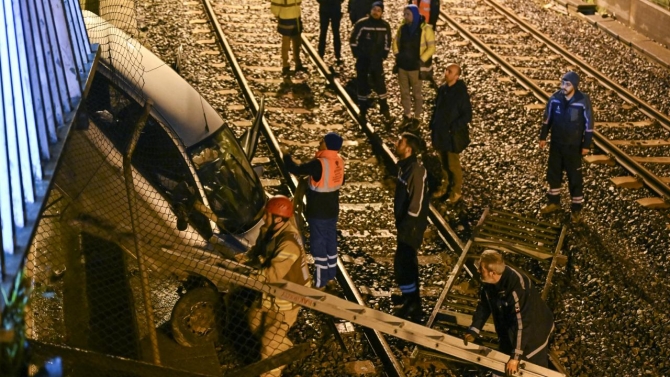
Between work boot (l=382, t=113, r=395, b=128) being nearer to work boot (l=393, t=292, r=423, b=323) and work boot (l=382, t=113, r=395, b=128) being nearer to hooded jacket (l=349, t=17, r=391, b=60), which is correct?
hooded jacket (l=349, t=17, r=391, b=60)

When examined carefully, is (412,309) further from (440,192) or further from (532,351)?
(440,192)

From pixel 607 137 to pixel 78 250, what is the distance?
827cm

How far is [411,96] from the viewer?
1539cm

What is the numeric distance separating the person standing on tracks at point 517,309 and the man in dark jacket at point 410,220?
78.8 inches

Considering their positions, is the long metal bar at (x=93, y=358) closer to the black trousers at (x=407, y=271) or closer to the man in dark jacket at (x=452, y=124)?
the black trousers at (x=407, y=271)

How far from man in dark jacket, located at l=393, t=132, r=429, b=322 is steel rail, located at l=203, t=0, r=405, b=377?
0.50 m

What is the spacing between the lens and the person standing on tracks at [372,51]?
14.4 m

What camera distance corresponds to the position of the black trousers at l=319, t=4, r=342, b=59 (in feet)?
54.1

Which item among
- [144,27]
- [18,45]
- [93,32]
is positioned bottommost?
[144,27]

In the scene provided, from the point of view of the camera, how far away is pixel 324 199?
31.8 ft

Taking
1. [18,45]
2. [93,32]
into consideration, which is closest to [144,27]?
[93,32]

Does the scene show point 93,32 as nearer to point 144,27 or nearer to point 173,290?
point 173,290

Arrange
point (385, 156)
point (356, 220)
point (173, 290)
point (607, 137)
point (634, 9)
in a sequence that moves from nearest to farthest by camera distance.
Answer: point (173, 290), point (356, 220), point (385, 156), point (607, 137), point (634, 9)

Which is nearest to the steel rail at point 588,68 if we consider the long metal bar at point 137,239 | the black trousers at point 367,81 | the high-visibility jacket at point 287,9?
the black trousers at point 367,81
